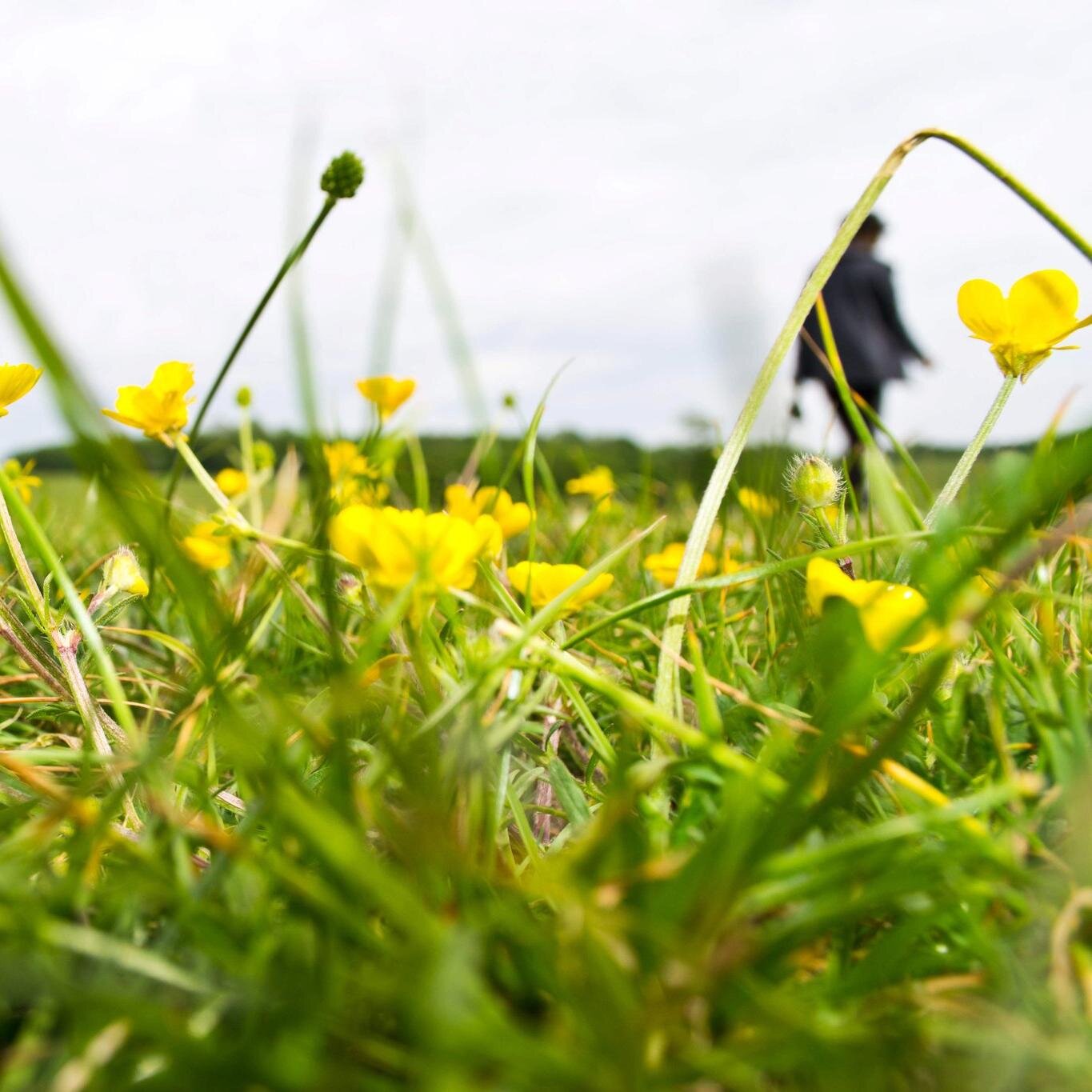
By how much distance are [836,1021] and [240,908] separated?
239 mm

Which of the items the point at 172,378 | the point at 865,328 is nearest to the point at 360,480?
the point at 172,378

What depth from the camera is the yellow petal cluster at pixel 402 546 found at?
1.50ft

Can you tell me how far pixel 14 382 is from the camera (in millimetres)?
723

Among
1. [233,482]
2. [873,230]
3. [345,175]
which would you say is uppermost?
[873,230]

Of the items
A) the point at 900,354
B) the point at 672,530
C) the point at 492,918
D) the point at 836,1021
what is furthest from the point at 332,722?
the point at 900,354

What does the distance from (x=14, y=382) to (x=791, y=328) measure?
2.01 feet

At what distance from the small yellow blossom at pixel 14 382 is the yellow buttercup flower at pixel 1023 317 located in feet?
2.39

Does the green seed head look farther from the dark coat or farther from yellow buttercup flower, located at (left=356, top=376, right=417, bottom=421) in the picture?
the dark coat

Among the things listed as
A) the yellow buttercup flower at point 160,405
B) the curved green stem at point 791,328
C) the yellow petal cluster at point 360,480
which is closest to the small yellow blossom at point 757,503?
the curved green stem at point 791,328

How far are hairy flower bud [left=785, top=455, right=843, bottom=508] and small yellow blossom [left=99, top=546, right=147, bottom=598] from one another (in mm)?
539

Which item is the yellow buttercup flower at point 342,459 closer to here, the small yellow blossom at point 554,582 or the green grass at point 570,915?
the small yellow blossom at point 554,582

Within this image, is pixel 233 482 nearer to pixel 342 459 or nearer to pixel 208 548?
pixel 342 459

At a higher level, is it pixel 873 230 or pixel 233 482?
pixel 873 230

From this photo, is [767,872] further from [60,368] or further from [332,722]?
[60,368]
